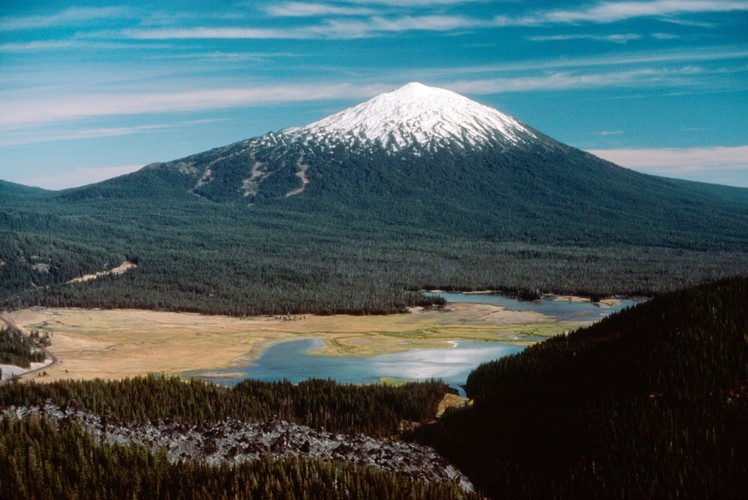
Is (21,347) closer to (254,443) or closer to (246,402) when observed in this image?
(246,402)

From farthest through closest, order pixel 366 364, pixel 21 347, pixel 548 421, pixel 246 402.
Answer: pixel 21 347, pixel 366 364, pixel 246 402, pixel 548 421


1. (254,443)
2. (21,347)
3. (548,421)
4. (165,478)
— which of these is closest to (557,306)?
(21,347)

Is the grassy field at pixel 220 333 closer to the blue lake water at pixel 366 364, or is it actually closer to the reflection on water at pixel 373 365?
the blue lake water at pixel 366 364

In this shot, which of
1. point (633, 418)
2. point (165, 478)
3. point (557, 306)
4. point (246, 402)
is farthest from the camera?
point (557, 306)

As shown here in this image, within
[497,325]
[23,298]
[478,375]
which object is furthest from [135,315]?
[478,375]

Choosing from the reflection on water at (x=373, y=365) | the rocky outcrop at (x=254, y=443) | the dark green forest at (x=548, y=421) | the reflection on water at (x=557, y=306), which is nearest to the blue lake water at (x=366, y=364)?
the reflection on water at (x=373, y=365)

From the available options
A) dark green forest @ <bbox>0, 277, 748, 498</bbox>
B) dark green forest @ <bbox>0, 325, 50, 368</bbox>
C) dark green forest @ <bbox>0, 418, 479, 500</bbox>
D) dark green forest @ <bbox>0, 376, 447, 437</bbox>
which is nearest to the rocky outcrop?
dark green forest @ <bbox>0, 277, 748, 498</bbox>
